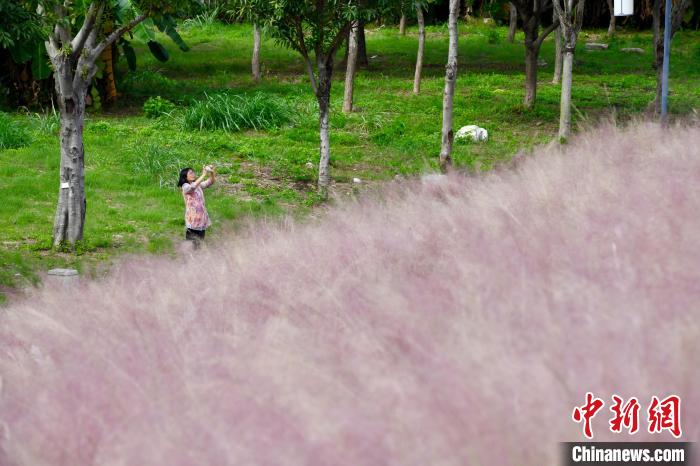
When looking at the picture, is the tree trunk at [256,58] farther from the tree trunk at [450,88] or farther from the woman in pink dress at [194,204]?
the woman in pink dress at [194,204]

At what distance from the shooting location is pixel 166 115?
787 inches

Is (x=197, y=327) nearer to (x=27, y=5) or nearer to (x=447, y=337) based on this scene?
(x=447, y=337)

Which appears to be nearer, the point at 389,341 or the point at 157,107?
the point at 389,341

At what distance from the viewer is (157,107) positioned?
67.6ft

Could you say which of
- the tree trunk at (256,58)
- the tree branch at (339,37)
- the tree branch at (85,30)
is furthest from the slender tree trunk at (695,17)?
the tree branch at (85,30)

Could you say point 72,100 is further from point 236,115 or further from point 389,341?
point 389,341

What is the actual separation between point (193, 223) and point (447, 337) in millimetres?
6739

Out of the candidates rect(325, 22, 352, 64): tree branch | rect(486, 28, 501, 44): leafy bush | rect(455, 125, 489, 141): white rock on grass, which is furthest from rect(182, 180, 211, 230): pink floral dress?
rect(486, 28, 501, 44): leafy bush

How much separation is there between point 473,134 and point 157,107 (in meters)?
6.68

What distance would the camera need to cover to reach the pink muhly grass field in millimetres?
3885

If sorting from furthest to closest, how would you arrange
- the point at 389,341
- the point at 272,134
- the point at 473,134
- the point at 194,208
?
the point at 272,134 → the point at 473,134 → the point at 194,208 → the point at 389,341

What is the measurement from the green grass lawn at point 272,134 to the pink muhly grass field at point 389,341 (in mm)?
3932

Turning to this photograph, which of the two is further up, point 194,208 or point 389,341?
point 389,341

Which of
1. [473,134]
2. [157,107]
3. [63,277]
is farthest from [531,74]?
[63,277]
